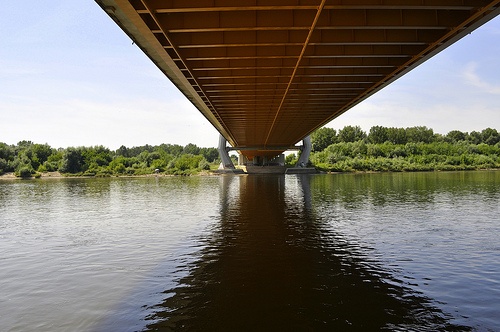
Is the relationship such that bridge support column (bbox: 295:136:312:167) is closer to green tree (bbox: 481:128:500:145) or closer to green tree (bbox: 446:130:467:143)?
green tree (bbox: 481:128:500:145)

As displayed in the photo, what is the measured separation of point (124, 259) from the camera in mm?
14016

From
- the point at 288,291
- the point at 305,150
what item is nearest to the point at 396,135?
the point at 305,150

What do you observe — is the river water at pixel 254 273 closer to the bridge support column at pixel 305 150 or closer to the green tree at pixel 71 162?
the bridge support column at pixel 305 150

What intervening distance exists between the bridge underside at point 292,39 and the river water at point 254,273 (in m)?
7.26

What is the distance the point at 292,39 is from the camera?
15.0 metres

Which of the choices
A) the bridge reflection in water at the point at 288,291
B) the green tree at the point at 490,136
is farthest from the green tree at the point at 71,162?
the green tree at the point at 490,136

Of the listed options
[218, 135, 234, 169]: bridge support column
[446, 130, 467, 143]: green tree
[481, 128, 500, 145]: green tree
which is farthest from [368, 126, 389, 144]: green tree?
[218, 135, 234, 169]: bridge support column

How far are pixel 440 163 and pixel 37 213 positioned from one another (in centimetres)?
9873

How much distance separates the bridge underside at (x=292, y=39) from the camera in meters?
11.9

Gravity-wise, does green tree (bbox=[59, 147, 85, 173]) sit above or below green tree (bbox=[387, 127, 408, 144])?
below

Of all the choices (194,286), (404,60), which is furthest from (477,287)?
(404,60)

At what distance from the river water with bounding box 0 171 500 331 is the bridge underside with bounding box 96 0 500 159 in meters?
7.26

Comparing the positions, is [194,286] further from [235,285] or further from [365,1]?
[365,1]

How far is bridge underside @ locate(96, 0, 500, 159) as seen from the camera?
11883 mm
